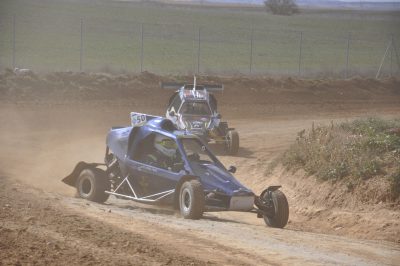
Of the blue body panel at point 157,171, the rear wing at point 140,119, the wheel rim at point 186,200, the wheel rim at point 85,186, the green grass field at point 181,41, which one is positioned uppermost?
the green grass field at point 181,41

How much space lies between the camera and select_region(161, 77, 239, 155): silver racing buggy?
23109 mm

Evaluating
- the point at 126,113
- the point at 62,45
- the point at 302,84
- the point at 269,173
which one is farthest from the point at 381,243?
the point at 62,45

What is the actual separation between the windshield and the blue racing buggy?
19.4 ft

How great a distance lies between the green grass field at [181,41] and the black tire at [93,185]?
24.0 m

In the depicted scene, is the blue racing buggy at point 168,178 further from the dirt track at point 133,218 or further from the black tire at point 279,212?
the dirt track at point 133,218

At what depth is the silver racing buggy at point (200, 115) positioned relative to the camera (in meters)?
23.1

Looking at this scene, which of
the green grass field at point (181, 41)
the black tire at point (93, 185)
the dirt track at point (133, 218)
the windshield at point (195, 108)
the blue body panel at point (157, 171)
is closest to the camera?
the dirt track at point (133, 218)

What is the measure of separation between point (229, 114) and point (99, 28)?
2555 cm

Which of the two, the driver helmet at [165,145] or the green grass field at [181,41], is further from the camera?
the green grass field at [181,41]

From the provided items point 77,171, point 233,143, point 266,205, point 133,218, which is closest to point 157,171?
point 77,171

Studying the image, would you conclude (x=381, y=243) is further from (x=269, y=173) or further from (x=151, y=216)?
(x=269, y=173)

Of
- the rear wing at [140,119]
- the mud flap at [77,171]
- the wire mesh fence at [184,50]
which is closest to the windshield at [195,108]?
the rear wing at [140,119]

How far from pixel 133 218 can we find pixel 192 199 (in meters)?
1.40

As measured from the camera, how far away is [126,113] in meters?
30.3
